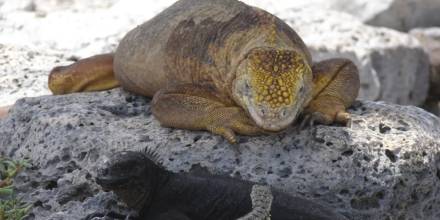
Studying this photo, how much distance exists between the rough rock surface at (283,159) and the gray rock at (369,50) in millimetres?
4739

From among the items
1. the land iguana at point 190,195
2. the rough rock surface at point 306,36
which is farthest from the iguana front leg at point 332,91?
the rough rock surface at point 306,36

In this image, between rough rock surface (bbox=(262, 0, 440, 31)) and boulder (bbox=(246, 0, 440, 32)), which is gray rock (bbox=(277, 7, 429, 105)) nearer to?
boulder (bbox=(246, 0, 440, 32))

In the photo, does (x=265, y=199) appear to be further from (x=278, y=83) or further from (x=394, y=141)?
(x=394, y=141)

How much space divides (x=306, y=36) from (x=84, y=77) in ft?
14.0

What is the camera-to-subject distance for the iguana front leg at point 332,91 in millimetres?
5012

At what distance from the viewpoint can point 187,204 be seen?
440 cm

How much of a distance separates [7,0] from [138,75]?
6.60m

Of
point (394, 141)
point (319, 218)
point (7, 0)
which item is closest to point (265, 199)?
point (319, 218)

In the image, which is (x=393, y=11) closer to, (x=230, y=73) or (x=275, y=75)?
(x=230, y=73)

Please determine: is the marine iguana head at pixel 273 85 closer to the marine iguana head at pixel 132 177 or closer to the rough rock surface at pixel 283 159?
the rough rock surface at pixel 283 159

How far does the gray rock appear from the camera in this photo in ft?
32.9

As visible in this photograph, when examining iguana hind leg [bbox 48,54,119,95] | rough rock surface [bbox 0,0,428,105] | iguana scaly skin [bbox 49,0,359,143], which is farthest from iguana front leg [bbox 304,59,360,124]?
rough rock surface [bbox 0,0,428,105]

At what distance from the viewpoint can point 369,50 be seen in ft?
33.4

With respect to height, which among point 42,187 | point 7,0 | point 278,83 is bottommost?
point 7,0
